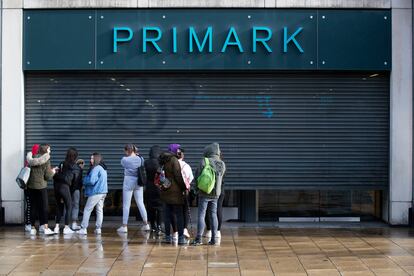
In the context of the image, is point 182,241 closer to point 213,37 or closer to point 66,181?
point 66,181

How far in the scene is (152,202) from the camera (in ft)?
44.4

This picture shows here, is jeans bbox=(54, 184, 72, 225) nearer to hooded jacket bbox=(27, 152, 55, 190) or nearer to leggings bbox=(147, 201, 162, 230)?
hooded jacket bbox=(27, 152, 55, 190)

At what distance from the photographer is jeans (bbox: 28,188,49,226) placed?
13.4 m

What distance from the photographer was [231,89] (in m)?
14.8

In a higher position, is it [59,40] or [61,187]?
[59,40]

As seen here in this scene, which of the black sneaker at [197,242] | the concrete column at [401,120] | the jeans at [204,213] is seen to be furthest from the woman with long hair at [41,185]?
the concrete column at [401,120]

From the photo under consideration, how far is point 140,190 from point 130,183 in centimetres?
25

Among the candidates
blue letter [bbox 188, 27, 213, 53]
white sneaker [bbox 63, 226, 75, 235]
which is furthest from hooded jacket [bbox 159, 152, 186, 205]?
blue letter [bbox 188, 27, 213, 53]

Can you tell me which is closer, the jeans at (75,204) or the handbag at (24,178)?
the handbag at (24,178)

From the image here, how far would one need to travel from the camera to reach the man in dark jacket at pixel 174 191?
12.2 meters

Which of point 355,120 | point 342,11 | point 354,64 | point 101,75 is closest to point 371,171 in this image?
point 355,120

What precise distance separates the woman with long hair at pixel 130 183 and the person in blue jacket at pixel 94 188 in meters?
0.43

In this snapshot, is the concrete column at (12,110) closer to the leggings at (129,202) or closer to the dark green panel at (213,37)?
the dark green panel at (213,37)

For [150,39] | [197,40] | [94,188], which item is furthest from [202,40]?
[94,188]
